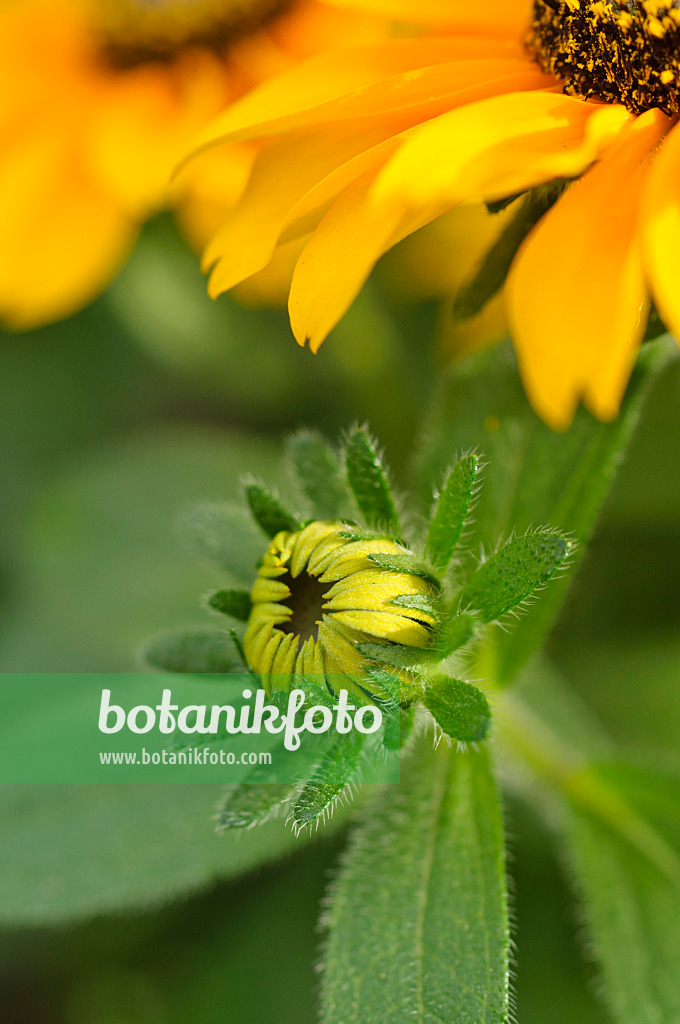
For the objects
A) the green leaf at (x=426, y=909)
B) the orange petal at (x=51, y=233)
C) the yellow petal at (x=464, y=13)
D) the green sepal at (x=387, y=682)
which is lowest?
the green leaf at (x=426, y=909)

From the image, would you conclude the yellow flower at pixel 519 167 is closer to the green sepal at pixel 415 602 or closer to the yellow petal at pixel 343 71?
the yellow petal at pixel 343 71

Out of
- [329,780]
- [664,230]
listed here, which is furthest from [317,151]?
[329,780]

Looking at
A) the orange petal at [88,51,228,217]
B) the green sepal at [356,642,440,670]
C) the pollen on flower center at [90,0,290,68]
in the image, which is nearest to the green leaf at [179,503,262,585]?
the green sepal at [356,642,440,670]

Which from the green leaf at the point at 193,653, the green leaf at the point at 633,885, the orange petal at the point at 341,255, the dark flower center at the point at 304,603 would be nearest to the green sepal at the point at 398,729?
the dark flower center at the point at 304,603

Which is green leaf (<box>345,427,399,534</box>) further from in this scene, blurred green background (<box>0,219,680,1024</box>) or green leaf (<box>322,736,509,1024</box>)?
blurred green background (<box>0,219,680,1024</box>)

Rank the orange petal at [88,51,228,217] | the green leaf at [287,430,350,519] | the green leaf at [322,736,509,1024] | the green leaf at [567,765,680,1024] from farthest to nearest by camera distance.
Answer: the orange petal at [88,51,228,217], the green leaf at [567,765,680,1024], the green leaf at [287,430,350,519], the green leaf at [322,736,509,1024]
